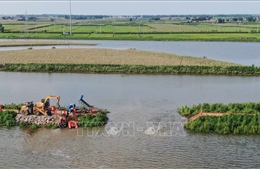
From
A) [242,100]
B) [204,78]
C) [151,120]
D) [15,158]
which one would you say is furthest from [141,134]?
[204,78]

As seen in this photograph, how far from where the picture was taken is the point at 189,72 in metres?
28.1

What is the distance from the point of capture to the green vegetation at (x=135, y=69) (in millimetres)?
27888

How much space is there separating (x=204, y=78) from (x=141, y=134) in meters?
13.1

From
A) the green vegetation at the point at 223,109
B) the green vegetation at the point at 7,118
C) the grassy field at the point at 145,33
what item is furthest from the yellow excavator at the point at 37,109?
the grassy field at the point at 145,33

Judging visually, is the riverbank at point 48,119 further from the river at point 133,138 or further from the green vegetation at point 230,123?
the green vegetation at point 230,123

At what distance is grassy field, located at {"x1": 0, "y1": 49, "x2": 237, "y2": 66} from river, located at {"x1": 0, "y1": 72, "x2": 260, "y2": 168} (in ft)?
28.1

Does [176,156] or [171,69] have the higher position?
[171,69]

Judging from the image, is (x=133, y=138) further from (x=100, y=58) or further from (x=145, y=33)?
(x=145, y=33)

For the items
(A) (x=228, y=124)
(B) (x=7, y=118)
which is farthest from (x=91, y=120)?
(A) (x=228, y=124)

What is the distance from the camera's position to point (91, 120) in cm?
1558

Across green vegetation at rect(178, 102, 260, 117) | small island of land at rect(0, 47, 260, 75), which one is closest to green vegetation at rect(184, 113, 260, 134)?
green vegetation at rect(178, 102, 260, 117)

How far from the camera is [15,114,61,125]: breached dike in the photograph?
15.5 metres

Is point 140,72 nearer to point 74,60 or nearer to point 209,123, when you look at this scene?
point 74,60

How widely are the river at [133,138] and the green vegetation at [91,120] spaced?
33 cm
